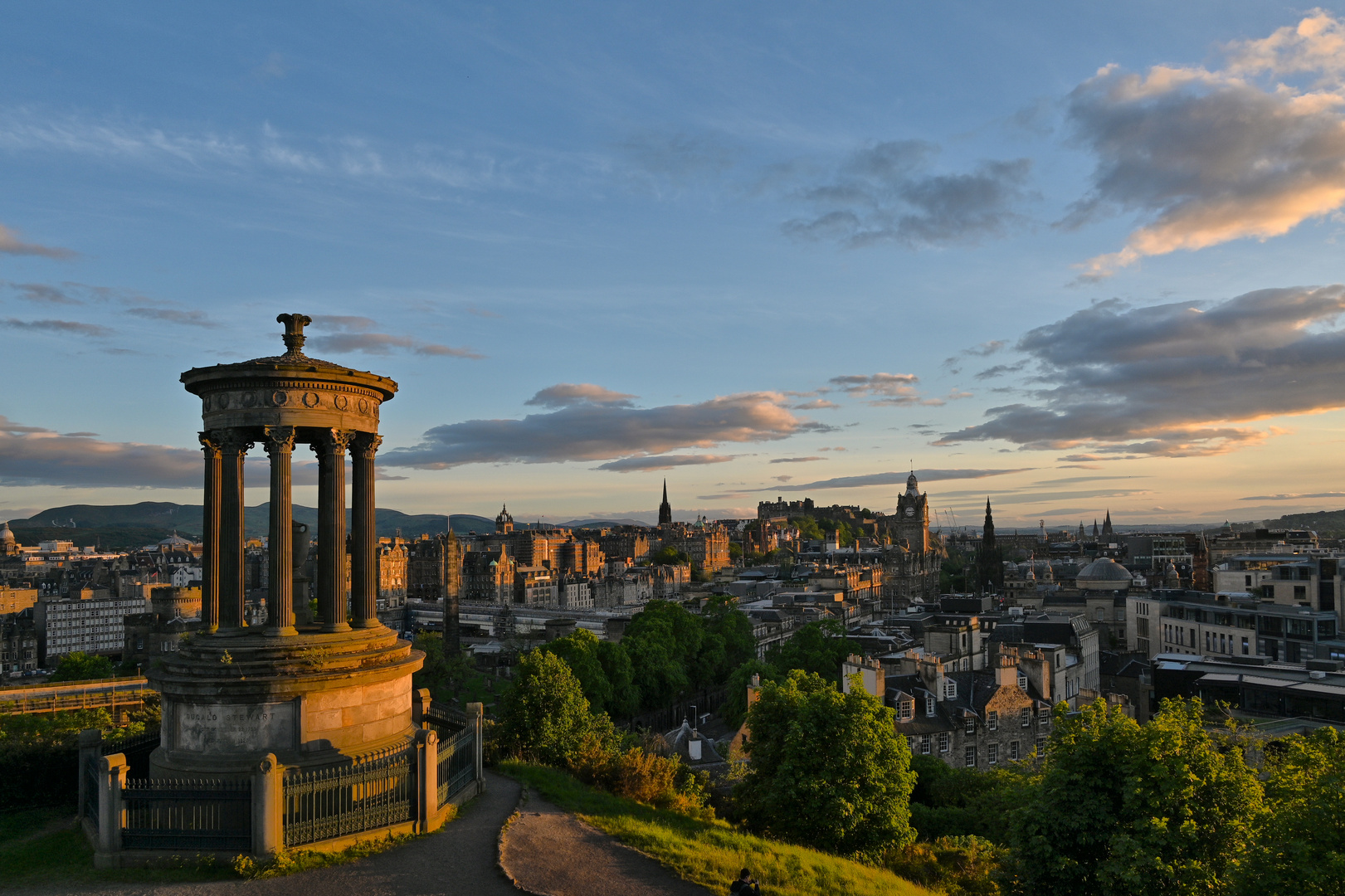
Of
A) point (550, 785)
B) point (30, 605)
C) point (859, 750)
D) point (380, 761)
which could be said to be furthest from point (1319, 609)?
point (30, 605)

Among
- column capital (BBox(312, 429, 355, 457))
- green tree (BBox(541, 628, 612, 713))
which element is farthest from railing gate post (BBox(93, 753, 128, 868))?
green tree (BBox(541, 628, 612, 713))

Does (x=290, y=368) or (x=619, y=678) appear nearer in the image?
(x=290, y=368)

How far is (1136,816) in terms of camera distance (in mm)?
20766

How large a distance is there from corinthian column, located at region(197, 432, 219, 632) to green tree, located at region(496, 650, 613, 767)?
1093 cm

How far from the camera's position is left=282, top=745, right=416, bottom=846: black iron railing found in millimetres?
16469

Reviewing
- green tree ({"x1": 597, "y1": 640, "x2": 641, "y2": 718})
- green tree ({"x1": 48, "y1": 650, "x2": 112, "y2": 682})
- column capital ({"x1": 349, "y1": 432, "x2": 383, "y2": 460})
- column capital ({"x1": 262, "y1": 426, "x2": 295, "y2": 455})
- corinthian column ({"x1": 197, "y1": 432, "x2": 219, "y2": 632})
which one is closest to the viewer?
column capital ({"x1": 262, "y1": 426, "x2": 295, "y2": 455})

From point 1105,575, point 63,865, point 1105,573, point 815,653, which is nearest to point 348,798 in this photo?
point 63,865

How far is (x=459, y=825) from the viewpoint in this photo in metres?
18.8

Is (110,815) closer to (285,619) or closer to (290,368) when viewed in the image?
(285,619)

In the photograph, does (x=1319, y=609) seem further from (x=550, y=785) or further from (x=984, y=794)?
(x=550, y=785)

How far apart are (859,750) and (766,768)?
393cm

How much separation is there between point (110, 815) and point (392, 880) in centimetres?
529

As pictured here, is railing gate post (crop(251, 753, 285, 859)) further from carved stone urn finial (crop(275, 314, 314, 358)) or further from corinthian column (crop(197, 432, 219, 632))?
carved stone urn finial (crop(275, 314, 314, 358))

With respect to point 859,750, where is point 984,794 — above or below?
below
